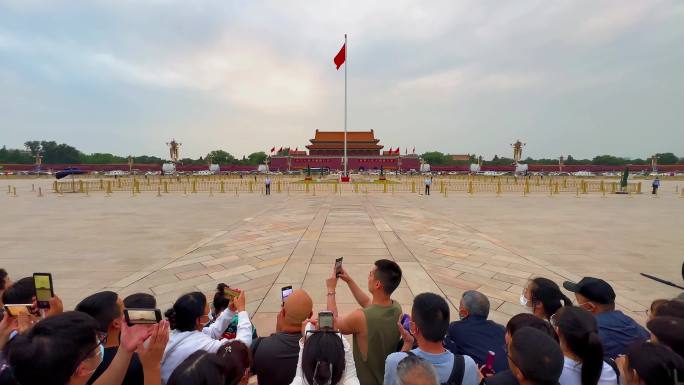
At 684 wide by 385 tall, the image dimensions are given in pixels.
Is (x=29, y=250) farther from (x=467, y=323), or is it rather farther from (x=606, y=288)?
(x=606, y=288)

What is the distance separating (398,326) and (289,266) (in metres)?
4.19

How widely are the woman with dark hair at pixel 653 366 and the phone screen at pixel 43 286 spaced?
3406mm

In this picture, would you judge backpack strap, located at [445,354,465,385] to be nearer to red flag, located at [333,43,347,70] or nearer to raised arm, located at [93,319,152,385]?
raised arm, located at [93,319,152,385]

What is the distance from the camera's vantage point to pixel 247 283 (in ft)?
17.7

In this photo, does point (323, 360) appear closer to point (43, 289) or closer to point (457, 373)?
point (457, 373)

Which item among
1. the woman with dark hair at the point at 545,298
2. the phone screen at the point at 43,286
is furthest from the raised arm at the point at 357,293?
the phone screen at the point at 43,286

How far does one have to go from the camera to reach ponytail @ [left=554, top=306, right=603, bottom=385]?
1765 millimetres

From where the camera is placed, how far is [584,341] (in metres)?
1.79

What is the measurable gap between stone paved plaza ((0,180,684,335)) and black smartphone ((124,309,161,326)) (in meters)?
2.58

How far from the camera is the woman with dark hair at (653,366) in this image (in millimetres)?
1544

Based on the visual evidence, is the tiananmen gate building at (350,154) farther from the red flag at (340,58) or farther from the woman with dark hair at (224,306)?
the woman with dark hair at (224,306)

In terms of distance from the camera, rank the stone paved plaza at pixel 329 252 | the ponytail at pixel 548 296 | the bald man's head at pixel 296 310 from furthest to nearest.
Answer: the stone paved plaza at pixel 329 252 → the ponytail at pixel 548 296 → the bald man's head at pixel 296 310

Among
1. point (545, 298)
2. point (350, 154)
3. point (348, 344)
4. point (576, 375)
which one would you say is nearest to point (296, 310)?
point (348, 344)

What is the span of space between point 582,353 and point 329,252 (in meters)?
5.57
